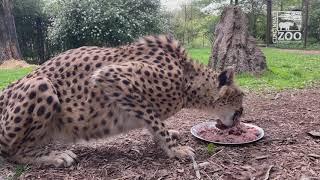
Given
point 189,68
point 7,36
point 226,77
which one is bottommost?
point 226,77

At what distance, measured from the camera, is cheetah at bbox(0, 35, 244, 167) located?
3.58 meters

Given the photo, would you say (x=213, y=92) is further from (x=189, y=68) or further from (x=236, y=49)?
(x=236, y=49)

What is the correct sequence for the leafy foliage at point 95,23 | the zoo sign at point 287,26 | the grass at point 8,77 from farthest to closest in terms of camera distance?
the zoo sign at point 287,26
the leafy foliage at point 95,23
the grass at point 8,77

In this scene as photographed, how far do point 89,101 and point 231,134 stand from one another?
160 cm

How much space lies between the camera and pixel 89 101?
370 centimetres

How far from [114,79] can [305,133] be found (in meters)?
2.23

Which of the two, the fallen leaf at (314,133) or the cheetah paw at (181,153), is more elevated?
the cheetah paw at (181,153)

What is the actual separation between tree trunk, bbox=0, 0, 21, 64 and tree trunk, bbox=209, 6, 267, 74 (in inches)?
511

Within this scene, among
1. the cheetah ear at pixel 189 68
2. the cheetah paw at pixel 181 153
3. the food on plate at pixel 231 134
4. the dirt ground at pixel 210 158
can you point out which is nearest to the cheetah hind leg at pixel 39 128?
the dirt ground at pixel 210 158

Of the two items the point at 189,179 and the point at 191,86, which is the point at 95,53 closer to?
the point at 191,86

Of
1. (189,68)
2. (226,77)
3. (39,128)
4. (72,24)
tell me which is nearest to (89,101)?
(39,128)

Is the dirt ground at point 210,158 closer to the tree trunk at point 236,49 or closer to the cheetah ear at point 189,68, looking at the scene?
the cheetah ear at point 189,68

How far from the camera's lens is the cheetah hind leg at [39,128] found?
3529mm

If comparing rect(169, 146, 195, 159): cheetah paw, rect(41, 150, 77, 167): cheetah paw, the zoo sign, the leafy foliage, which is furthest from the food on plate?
the zoo sign
